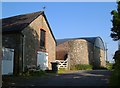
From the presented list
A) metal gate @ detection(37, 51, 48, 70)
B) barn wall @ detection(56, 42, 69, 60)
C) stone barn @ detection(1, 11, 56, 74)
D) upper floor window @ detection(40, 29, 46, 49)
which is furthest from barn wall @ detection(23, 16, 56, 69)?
barn wall @ detection(56, 42, 69, 60)

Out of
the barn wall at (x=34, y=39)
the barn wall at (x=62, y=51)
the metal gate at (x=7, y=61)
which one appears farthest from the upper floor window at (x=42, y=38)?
the barn wall at (x=62, y=51)

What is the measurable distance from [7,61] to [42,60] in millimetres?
7124

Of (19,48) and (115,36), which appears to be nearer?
(19,48)

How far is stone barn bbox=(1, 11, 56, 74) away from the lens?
27141mm

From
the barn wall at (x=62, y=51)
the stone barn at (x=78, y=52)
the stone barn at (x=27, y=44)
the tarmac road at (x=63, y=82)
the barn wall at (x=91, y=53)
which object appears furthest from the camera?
the barn wall at (x=91, y=53)

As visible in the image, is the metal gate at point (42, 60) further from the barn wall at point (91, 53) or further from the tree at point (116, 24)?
the barn wall at point (91, 53)

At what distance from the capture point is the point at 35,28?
1221 inches

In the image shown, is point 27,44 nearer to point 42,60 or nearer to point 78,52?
point 42,60

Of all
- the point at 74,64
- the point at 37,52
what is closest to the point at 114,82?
the point at 37,52

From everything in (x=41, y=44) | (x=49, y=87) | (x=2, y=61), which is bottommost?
(x=49, y=87)

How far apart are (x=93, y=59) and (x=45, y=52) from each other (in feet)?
60.8

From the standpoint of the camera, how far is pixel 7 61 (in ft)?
84.3

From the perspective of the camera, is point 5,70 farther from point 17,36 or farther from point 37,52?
point 37,52

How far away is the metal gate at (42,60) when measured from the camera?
3131 centimetres
